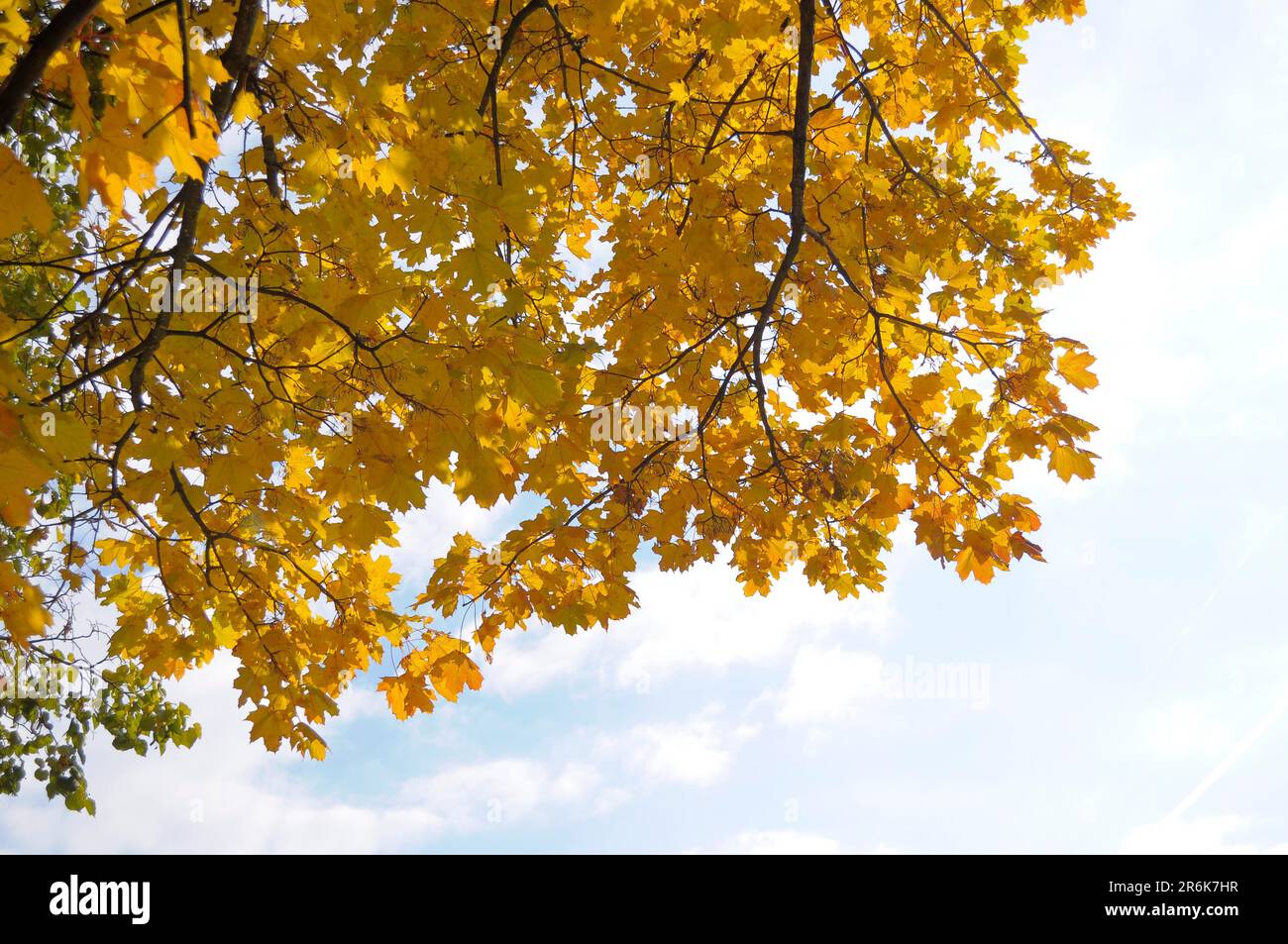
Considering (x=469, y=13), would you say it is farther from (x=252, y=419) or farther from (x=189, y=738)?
(x=189, y=738)

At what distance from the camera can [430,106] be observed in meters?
4.34

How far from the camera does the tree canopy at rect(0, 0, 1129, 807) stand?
11.4 ft

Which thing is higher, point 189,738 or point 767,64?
point 767,64

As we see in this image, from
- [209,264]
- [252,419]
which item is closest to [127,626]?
[252,419]

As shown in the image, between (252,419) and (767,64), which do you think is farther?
(767,64)

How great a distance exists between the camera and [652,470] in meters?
4.77

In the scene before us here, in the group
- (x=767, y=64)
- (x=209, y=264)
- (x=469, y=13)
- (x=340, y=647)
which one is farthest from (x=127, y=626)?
(x=767, y=64)

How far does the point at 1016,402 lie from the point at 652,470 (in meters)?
1.85

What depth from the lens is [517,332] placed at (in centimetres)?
316

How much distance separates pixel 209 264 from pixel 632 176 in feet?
9.31

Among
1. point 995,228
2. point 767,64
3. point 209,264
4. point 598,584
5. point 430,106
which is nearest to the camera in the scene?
point 209,264

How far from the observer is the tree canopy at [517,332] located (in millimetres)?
3480

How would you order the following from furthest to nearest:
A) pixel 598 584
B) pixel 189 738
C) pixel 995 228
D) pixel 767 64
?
pixel 189 738, pixel 995 228, pixel 767 64, pixel 598 584

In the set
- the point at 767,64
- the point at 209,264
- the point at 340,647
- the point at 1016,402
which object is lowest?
the point at 340,647
